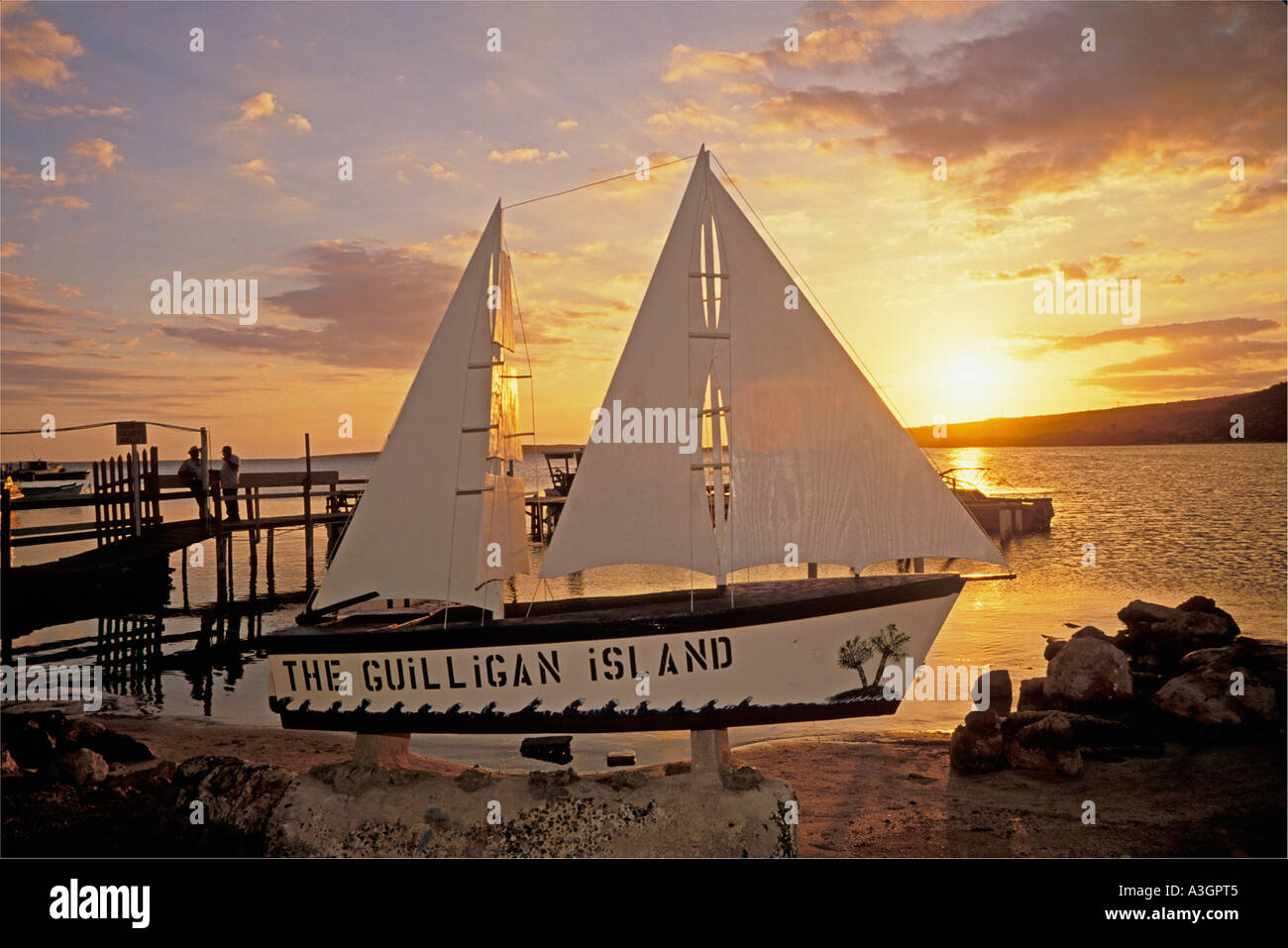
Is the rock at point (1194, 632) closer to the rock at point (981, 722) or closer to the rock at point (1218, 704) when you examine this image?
the rock at point (1218, 704)

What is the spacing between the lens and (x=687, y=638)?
981 centimetres

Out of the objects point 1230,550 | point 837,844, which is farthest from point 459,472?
point 1230,550

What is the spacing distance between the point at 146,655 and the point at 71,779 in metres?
12.7

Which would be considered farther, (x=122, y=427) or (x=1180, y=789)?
(x=122, y=427)

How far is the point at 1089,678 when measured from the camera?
589 inches

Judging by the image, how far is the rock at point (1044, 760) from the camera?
11859 mm

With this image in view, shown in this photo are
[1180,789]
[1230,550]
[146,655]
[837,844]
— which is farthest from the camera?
[1230,550]

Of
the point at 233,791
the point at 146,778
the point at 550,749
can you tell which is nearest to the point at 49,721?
the point at 146,778

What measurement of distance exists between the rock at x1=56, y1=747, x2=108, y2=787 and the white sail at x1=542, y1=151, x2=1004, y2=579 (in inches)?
293

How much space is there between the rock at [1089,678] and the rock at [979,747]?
326 centimetres

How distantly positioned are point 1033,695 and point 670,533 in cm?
946

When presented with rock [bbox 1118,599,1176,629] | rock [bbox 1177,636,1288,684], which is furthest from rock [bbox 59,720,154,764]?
rock [bbox 1118,599,1176,629]

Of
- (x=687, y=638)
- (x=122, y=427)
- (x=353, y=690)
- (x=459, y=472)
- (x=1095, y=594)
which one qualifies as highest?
(x=122, y=427)
